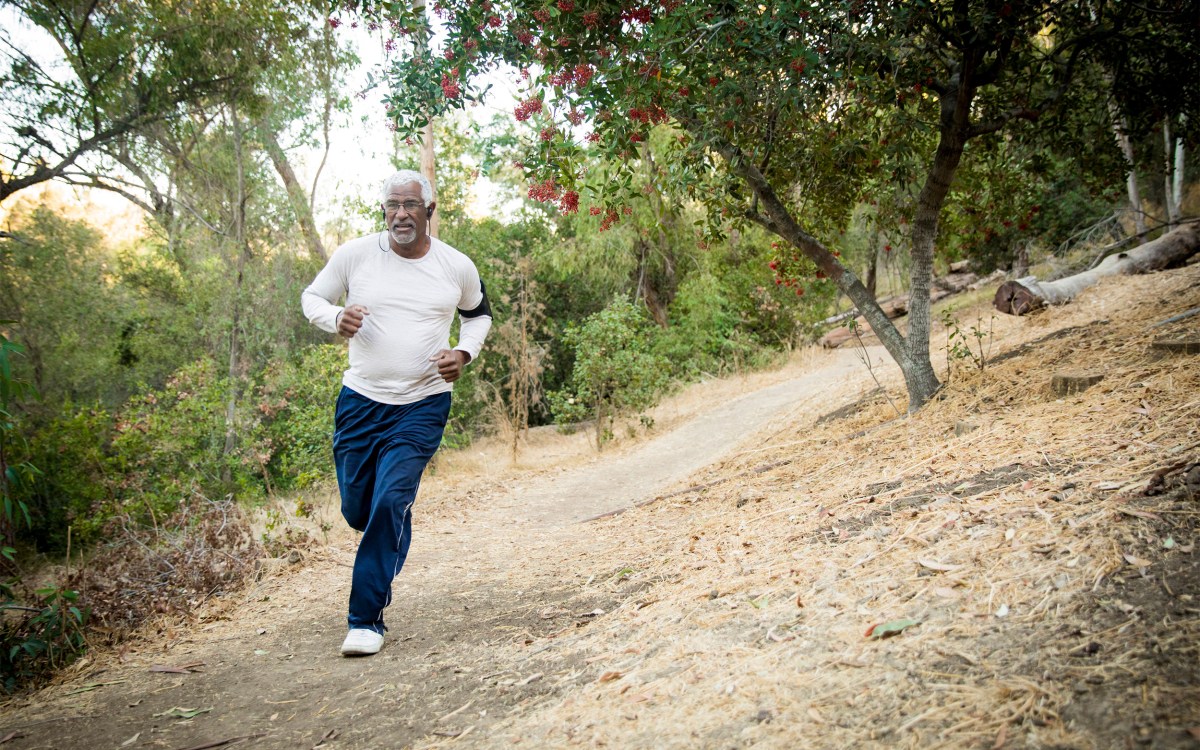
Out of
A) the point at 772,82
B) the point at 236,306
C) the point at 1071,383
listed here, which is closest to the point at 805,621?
the point at 772,82

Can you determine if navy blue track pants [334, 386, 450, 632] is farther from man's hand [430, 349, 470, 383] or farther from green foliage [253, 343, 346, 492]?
green foliage [253, 343, 346, 492]

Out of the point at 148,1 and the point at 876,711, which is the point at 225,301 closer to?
the point at 148,1

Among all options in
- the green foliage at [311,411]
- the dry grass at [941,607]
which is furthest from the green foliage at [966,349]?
the green foliage at [311,411]

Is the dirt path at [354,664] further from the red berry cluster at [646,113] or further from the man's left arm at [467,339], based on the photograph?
the red berry cluster at [646,113]

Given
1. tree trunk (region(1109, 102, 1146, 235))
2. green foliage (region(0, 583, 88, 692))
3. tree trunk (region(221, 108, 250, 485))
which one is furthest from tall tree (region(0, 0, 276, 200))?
tree trunk (region(1109, 102, 1146, 235))

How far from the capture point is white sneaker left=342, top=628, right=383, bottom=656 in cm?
371

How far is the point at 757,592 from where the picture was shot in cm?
327

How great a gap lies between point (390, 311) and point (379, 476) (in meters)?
0.81

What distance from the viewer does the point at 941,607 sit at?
2.56 metres

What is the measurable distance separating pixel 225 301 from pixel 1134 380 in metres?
17.9

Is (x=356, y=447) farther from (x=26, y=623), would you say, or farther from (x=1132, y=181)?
(x=1132, y=181)

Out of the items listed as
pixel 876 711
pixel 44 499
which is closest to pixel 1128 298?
pixel 876 711

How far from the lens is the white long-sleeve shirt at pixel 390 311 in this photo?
3.93 metres

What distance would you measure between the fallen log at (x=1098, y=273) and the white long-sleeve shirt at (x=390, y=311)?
360 inches
